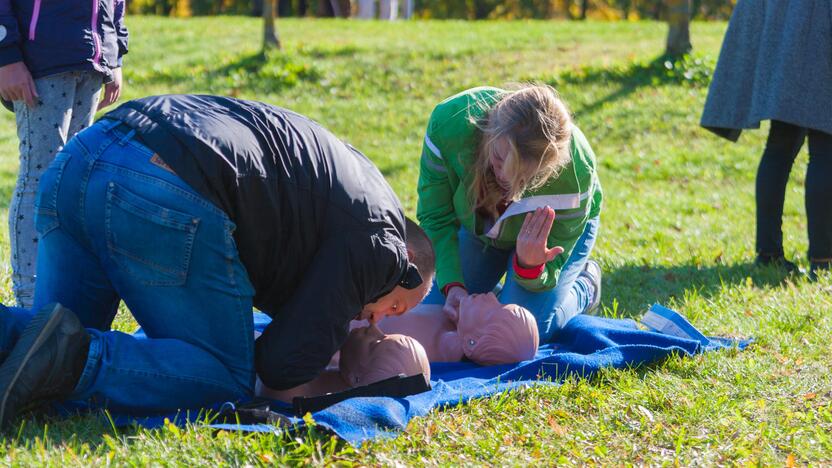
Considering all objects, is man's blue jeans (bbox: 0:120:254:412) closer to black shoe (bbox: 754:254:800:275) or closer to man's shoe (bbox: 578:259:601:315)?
man's shoe (bbox: 578:259:601:315)

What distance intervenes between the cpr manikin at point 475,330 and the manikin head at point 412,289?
0.64 metres

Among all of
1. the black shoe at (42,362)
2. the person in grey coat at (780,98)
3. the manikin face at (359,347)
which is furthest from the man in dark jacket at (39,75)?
the person in grey coat at (780,98)

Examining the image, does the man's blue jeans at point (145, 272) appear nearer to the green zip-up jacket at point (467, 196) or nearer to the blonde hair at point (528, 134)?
the blonde hair at point (528, 134)

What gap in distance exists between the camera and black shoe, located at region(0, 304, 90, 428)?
287 cm

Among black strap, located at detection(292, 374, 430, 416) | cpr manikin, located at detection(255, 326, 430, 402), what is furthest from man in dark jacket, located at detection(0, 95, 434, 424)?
cpr manikin, located at detection(255, 326, 430, 402)

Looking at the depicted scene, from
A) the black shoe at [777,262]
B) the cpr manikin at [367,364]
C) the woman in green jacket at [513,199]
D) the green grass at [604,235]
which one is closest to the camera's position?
the green grass at [604,235]

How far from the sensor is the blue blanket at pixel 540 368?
3.11m

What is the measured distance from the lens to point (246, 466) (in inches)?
112

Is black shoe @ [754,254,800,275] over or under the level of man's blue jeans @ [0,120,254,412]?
under

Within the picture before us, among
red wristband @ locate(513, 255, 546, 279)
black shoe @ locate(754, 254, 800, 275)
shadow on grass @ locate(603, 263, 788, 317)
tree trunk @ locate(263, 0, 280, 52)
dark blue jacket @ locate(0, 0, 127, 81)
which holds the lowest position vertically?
shadow on grass @ locate(603, 263, 788, 317)

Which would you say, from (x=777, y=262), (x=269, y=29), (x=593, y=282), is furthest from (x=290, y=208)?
(x=269, y=29)

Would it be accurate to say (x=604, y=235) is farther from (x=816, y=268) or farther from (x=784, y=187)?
(x=816, y=268)

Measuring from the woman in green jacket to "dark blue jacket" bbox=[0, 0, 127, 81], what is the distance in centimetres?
152

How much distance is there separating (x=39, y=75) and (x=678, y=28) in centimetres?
872
